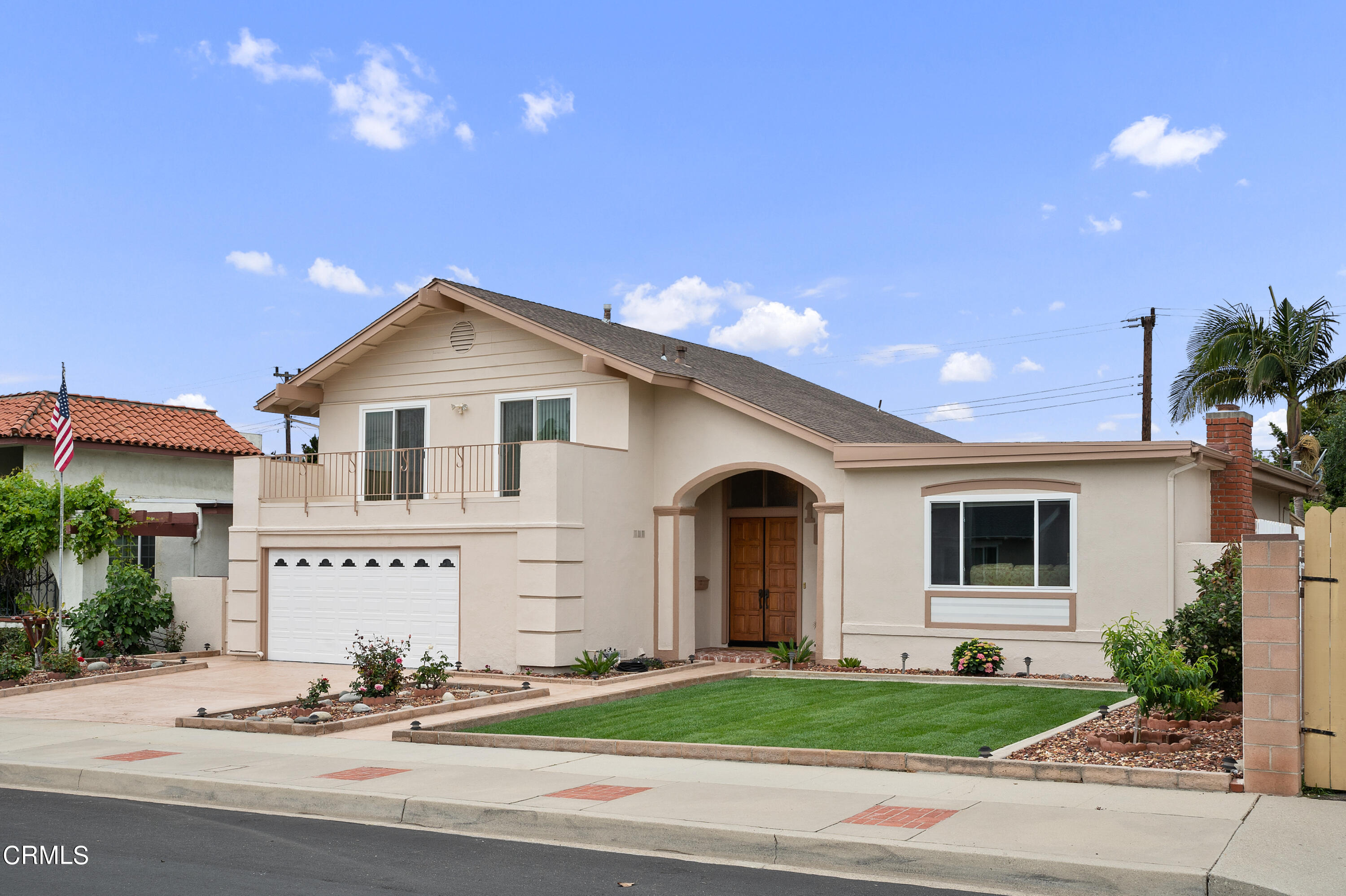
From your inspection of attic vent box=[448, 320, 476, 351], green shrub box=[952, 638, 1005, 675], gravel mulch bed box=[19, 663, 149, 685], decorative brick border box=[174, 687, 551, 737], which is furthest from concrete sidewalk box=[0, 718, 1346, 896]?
attic vent box=[448, 320, 476, 351]

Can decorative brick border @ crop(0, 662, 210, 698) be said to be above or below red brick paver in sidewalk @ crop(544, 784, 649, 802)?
below

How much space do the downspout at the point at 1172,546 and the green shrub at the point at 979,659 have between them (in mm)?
2346

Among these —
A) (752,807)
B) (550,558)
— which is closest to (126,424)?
(550,558)

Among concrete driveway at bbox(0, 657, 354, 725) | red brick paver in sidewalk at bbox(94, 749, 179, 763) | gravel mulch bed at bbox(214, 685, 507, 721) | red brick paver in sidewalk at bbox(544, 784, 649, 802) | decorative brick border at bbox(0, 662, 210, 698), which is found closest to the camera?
red brick paver in sidewalk at bbox(544, 784, 649, 802)

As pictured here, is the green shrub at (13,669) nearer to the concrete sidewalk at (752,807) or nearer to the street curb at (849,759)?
the concrete sidewalk at (752,807)

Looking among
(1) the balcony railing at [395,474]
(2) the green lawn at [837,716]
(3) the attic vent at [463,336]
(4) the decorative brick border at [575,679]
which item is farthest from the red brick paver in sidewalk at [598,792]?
(3) the attic vent at [463,336]

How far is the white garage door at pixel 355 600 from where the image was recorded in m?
20.1

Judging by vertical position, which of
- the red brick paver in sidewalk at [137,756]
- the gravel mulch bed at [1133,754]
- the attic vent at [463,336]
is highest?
the attic vent at [463,336]

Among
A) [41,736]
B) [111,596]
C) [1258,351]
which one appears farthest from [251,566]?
[1258,351]

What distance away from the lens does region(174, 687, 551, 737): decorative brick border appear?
44.9 feet

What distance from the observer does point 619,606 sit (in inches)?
788

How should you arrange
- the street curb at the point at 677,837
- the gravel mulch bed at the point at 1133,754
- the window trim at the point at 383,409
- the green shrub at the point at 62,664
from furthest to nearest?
the window trim at the point at 383,409 < the green shrub at the point at 62,664 < the gravel mulch bed at the point at 1133,754 < the street curb at the point at 677,837

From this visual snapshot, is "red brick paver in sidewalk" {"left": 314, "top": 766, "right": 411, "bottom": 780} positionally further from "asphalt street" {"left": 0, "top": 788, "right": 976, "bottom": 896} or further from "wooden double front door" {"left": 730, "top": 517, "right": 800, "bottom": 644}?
"wooden double front door" {"left": 730, "top": 517, "right": 800, "bottom": 644}

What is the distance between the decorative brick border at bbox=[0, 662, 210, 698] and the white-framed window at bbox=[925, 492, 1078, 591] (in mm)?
12367
